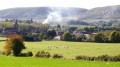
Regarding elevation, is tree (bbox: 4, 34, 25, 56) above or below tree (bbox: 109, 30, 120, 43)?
above

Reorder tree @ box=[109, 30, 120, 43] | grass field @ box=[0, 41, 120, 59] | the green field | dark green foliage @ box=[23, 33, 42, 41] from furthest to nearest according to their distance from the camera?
dark green foliage @ box=[23, 33, 42, 41], tree @ box=[109, 30, 120, 43], grass field @ box=[0, 41, 120, 59], the green field

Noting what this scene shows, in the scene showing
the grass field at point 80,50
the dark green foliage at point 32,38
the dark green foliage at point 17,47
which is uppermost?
the dark green foliage at point 17,47

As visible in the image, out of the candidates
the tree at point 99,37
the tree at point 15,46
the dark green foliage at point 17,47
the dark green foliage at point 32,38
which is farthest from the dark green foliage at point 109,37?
the dark green foliage at point 17,47

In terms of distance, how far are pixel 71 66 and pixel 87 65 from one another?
3.00m

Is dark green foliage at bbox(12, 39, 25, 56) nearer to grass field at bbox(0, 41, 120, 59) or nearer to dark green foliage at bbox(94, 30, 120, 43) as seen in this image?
grass field at bbox(0, 41, 120, 59)

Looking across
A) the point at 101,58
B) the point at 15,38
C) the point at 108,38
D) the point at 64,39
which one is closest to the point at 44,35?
the point at 64,39

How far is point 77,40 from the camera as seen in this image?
126 meters

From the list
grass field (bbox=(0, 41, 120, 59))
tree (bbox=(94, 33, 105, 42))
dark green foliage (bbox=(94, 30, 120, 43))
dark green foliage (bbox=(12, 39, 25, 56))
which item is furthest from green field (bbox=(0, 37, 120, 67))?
tree (bbox=(94, 33, 105, 42))

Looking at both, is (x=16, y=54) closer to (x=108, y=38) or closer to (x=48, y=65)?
(x=48, y=65)

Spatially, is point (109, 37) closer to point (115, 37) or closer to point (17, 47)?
point (115, 37)

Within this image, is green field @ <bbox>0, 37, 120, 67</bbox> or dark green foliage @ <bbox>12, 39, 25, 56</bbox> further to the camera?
dark green foliage @ <bbox>12, 39, 25, 56</bbox>

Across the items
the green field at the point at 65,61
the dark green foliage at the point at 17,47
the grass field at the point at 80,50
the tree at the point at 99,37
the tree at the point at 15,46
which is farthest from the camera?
the tree at the point at 99,37

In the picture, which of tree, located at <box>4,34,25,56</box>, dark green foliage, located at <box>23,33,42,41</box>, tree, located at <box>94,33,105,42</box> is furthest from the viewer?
dark green foliage, located at <box>23,33,42,41</box>

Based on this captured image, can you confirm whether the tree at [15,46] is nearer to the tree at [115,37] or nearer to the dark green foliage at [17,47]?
the dark green foliage at [17,47]
